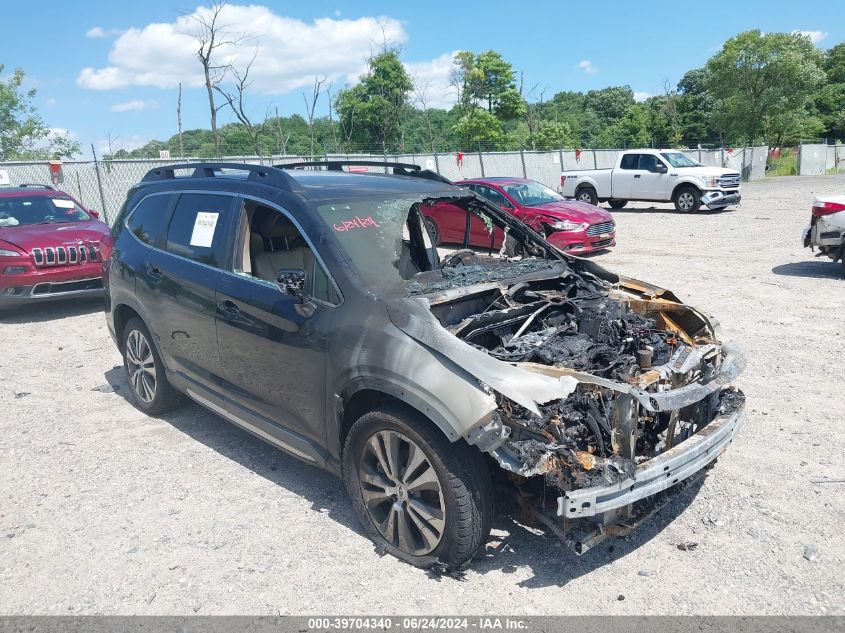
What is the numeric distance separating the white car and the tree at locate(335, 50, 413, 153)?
31089 millimetres

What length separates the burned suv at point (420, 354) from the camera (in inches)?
119

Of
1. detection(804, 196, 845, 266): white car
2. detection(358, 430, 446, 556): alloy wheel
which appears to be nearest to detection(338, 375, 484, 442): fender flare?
detection(358, 430, 446, 556): alloy wheel

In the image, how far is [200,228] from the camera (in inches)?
180

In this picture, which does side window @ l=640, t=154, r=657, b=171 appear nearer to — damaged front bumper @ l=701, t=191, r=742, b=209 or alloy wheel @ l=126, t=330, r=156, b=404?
damaged front bumper @ l=701, t=191, r=742, b=209

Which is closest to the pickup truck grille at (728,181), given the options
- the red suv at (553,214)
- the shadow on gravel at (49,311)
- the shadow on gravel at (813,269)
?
the red suv at (553,214)

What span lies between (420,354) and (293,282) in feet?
2.98

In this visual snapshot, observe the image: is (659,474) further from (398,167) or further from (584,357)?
(398,167)

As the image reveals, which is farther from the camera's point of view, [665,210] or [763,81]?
[763,81]

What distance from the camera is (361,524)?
12.0 feet

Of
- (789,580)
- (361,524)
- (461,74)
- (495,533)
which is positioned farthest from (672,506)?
(461,74)

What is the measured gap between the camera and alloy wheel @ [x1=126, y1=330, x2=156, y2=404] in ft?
17.4

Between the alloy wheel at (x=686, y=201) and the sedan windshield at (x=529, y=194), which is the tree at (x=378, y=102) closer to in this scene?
the alloy wheel at (x=686, y=201)

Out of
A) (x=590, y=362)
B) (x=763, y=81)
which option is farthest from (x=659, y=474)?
(x=763, y=81)

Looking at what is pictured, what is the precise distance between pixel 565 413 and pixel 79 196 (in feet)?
54.5
